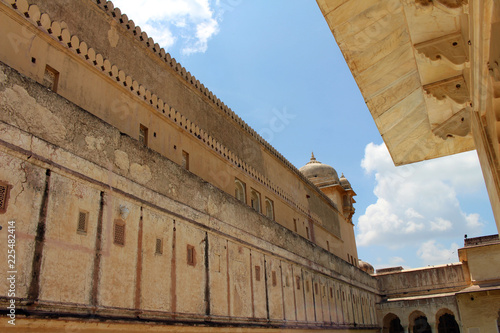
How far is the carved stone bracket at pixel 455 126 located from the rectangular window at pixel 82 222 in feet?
17.4

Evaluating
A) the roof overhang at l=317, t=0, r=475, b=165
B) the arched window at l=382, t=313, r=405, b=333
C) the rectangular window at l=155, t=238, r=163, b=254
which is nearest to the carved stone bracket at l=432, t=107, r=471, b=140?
the roof overhang at l=317, t=0, r=475, b=165

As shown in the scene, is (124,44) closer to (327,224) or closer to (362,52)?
(362,52)

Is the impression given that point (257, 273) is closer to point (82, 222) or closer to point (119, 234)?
point (119, 234)

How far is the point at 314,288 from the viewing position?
14172mm

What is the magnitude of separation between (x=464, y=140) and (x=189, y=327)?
537 cm

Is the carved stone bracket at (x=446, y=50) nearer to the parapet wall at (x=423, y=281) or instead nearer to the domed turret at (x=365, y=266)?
the parapet wall at (x=423, y=281)

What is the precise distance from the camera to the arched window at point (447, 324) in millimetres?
21609

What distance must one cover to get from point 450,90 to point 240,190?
25.1 feet

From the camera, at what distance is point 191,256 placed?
8.11m

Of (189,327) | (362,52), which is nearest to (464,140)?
(362,52)

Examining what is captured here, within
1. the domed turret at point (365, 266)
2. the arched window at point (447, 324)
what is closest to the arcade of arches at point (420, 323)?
the arched window at point (447, 324)

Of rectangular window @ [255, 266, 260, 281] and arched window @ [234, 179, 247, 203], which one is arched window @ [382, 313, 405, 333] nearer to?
arched window @ [234, 179, 247, 203]

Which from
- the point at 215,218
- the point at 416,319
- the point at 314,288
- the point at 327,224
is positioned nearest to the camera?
the point at 215,218

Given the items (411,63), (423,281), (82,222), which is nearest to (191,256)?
(82,222)
